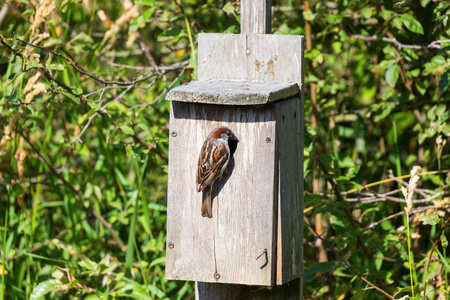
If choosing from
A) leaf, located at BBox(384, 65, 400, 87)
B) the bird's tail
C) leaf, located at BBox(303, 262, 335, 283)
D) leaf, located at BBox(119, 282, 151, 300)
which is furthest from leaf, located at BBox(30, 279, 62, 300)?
leaf, located at BBox(384, 65, 400, 87)

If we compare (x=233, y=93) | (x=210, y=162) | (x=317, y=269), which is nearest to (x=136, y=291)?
(x=317, y=269)

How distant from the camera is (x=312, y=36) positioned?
144 inches

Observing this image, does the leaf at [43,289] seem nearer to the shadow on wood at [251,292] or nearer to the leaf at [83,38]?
the shadow on wood at [251,292]

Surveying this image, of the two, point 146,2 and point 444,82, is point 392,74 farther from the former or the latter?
point 146,2

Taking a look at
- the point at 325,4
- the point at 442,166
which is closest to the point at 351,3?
the point at 325,4

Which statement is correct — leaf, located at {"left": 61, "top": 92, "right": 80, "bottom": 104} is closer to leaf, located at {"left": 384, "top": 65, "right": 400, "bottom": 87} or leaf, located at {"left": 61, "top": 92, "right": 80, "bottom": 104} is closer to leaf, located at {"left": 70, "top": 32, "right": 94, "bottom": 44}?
leaf, located at {"left": 70, "top": 32, "right": 94, "bottom": 44}

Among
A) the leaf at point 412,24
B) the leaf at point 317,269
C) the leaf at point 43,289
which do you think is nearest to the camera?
the leaf at point 317,269

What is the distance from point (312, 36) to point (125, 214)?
65.0 inches

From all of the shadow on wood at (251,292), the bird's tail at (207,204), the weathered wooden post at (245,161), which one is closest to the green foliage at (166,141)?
the shadow on wood at (251,292)

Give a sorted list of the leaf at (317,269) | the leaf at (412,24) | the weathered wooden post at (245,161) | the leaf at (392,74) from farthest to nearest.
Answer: the leaf at (392,74), the leaf at (412,24), the leaf at (317,269), the weathered wooden post at (245,161)

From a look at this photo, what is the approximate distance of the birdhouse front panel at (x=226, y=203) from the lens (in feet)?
6.97

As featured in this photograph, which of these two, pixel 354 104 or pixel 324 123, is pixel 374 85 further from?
pixel 324 123

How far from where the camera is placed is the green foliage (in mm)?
2871

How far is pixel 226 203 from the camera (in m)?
2.18
